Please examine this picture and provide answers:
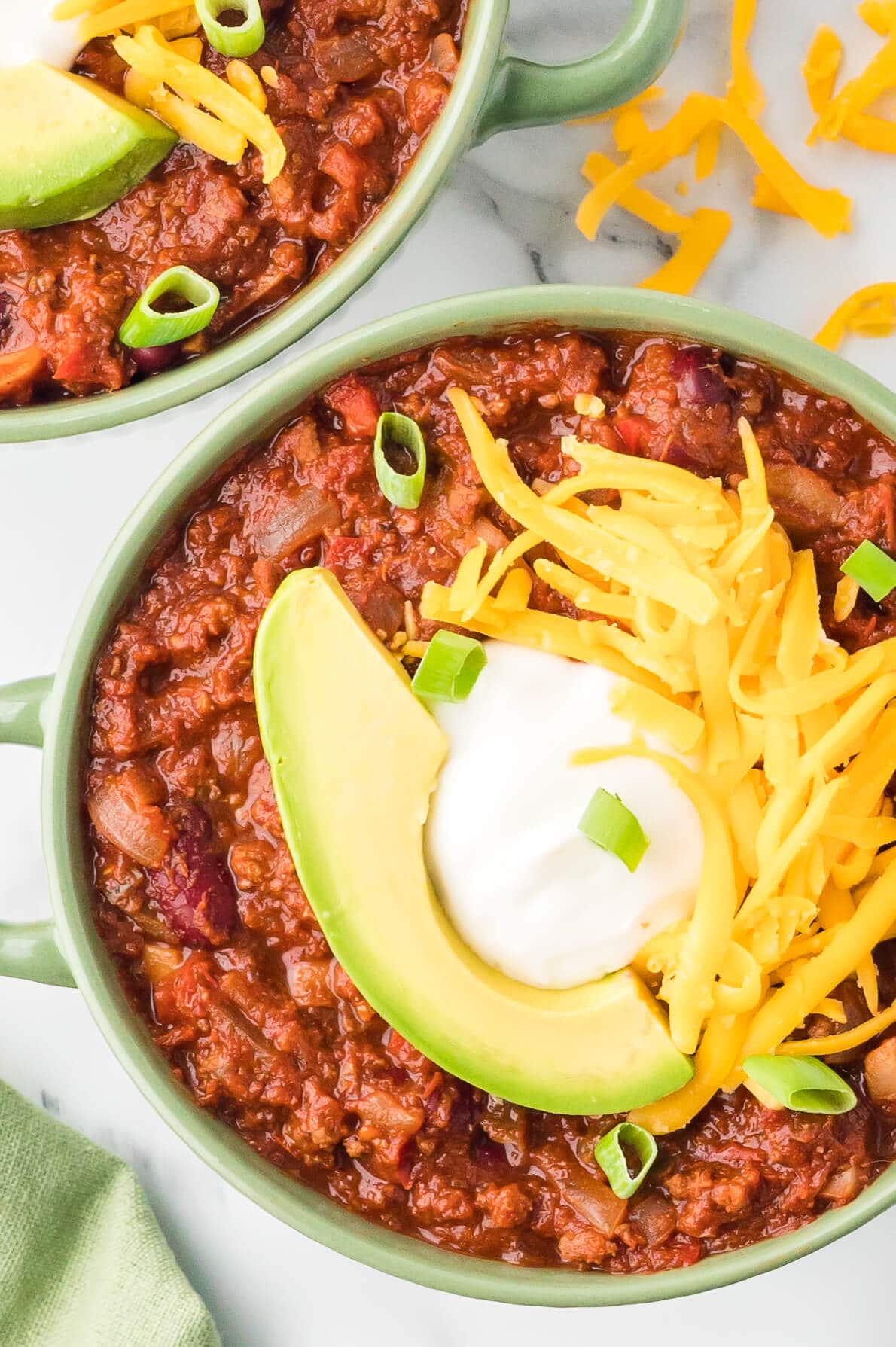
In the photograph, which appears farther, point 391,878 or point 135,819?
point 135,819

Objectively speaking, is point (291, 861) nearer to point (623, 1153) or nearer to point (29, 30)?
point (623, 1153)

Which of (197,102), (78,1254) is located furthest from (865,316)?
(78,1254)

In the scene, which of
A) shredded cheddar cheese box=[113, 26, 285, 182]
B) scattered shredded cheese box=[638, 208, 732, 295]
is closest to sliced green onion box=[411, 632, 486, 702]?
shredded cheddar cheese box=[113, 26, 285, 182]

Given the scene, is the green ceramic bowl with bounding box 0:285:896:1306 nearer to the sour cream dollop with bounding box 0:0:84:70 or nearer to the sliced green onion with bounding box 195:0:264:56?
the sliced green onion with bounding box 195:0:264:56

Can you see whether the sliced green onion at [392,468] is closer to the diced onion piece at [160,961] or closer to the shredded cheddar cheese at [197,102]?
the shredded cheddar cheese at [197,102]

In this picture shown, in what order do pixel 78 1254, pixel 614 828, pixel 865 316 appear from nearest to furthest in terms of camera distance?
pixel 614 828 < pixel 865 316 < pixel 78 1254

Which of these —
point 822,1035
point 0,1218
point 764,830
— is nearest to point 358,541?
point 764,830
